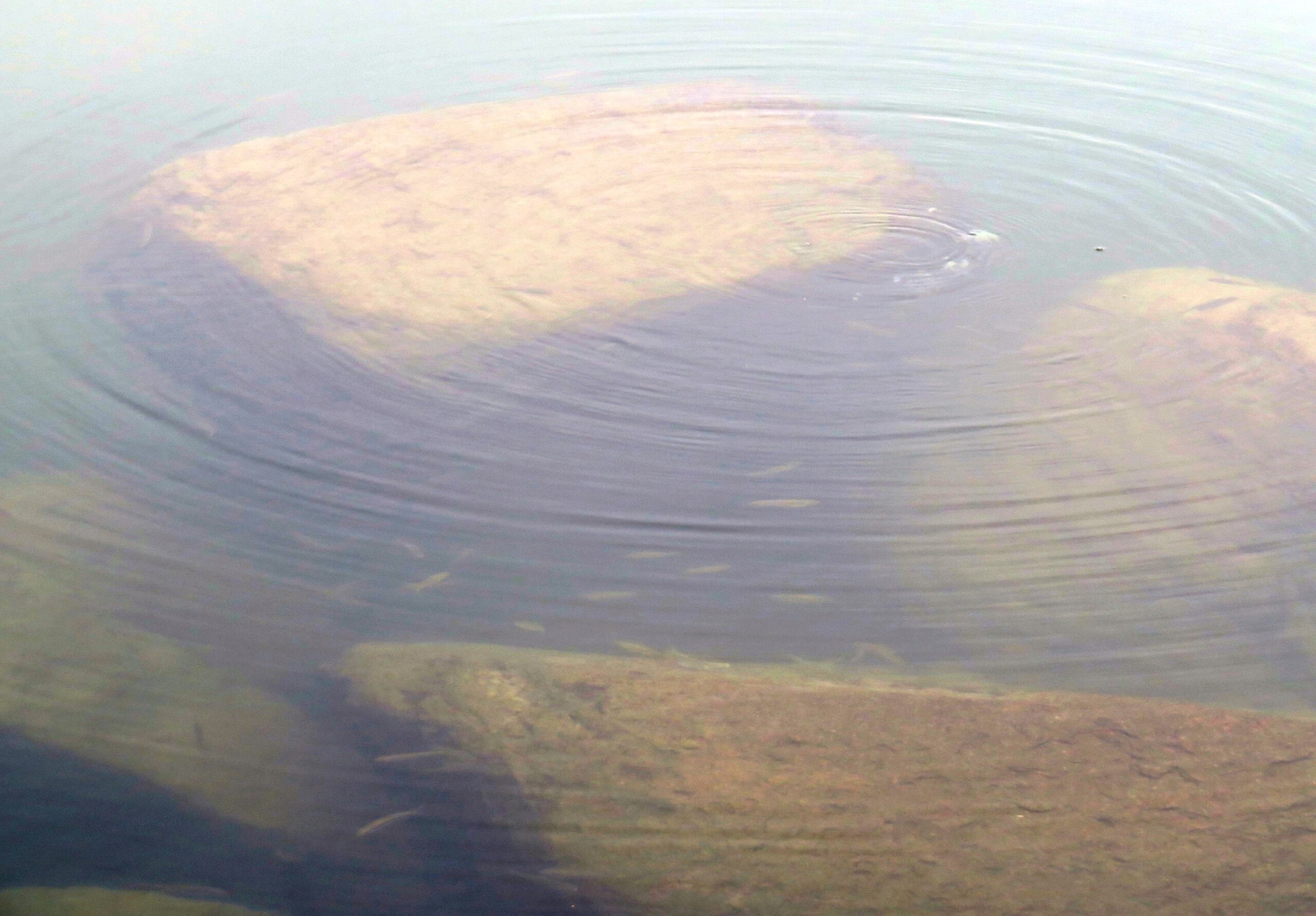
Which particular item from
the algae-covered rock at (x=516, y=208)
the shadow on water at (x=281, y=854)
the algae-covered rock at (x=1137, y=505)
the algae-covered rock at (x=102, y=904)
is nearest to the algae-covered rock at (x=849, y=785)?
the shadow on water at (x=281, y=854)

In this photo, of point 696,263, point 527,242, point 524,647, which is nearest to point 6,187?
point 527,242

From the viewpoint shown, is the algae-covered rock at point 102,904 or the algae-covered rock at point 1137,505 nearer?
the algae-covered rock at point 102,904

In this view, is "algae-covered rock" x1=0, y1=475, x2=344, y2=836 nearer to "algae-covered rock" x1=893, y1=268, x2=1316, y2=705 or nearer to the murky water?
the murky water

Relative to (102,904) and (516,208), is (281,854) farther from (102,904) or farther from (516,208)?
(516,208)

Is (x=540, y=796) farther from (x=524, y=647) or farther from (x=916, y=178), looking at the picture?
(x=916, y=178)

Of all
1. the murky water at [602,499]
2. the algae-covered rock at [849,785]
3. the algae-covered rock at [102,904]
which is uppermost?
the murky water at [602,499]

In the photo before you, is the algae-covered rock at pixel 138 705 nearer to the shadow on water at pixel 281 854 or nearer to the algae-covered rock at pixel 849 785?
the shadow on water at pixel 281 854

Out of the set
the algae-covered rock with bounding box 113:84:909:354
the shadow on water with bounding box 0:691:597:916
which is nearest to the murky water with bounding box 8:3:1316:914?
the shadow on water with bounding box 0:691:597:916
